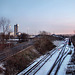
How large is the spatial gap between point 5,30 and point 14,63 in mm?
18929

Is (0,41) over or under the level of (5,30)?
under

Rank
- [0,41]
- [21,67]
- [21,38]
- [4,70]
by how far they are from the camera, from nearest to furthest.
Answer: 1. [4,70]
2. [21,67]
3. [0,41]
4. [21,38]

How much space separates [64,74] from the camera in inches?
531

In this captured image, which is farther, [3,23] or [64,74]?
[3,23]

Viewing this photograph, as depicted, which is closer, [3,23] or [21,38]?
[3,23]

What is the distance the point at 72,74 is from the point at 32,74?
17.1ft

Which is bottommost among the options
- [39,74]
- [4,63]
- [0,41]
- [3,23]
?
[39,74]

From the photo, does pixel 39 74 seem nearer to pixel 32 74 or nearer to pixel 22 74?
pixel 32 74

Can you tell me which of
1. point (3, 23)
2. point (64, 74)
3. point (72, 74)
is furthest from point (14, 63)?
point (3, 23)

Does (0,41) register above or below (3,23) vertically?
below

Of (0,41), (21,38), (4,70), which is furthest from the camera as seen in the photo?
(21,38)

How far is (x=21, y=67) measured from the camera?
15742 millimetres

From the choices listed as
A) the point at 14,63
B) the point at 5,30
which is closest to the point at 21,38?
the point at 5,30

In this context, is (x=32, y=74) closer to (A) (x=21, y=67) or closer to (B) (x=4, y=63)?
(A) (x=21, y=67)
